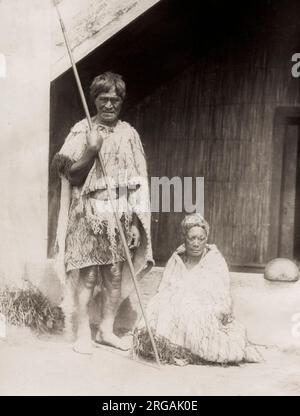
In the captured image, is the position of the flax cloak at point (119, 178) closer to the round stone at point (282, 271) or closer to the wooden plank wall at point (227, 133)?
the wooden plank wall at point (227, 133)

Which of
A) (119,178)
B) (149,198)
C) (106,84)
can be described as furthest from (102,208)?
(106,84)

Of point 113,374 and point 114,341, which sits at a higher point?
point 114,341

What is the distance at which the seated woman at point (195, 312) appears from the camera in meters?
4.77

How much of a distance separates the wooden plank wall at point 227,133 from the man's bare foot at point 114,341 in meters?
0.60

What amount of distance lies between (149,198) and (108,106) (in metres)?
0.66

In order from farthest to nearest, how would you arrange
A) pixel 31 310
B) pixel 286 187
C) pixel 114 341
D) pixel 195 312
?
pixel 286 187 < pixel 31 310 < pixel 114 341 < pixel 195 312

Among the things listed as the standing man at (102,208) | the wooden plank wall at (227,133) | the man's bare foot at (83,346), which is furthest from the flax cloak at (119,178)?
the man's bare foot at (83,346)

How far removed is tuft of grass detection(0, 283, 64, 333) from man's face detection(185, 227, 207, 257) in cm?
95

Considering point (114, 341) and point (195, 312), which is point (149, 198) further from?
point (114, 341)

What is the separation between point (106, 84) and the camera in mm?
4941

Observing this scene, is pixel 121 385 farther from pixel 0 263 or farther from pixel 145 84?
pixel 145 84

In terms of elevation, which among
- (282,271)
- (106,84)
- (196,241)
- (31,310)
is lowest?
(31,310)

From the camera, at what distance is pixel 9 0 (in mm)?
5086
